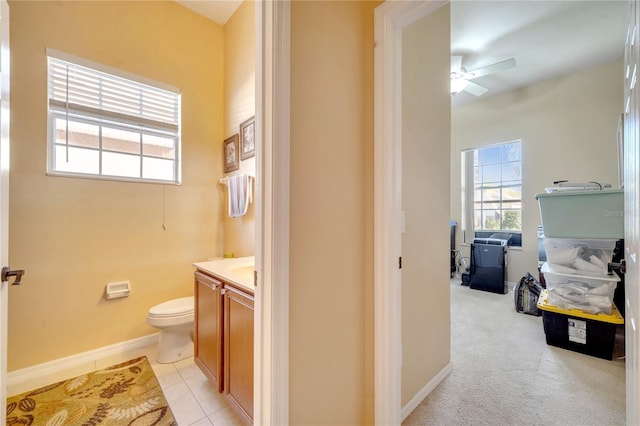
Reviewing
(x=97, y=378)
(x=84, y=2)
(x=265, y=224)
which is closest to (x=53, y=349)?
(x=97, y=378)

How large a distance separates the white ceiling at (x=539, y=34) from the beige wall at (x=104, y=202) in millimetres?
2676

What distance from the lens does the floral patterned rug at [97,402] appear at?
60.9 inches

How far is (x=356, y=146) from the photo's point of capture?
131 centimetres

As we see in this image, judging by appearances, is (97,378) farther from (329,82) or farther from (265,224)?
(329,82)

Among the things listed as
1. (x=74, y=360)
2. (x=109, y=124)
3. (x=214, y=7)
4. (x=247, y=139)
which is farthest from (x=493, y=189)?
(x=74, y=360)

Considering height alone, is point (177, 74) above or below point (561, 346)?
above

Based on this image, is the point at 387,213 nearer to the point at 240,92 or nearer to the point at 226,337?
the point at 226,337

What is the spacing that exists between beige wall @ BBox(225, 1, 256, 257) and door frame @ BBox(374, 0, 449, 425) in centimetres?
155

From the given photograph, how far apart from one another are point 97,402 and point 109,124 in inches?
84.3

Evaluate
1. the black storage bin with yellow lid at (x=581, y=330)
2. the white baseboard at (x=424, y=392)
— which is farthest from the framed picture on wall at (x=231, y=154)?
the black storage bin with yellow lid at (x=581, y=330)

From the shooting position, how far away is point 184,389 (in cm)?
182

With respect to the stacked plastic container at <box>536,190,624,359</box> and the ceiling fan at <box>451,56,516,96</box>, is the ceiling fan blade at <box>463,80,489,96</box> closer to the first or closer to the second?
the ceiling fan at <box>451,56,516,96</box>

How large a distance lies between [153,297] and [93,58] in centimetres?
213

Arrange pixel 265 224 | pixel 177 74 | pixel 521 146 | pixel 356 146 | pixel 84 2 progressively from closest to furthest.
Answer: pixel 265 224, pixel 356 146, pixel 84 2, pixel 177 74, pixel 521 146
